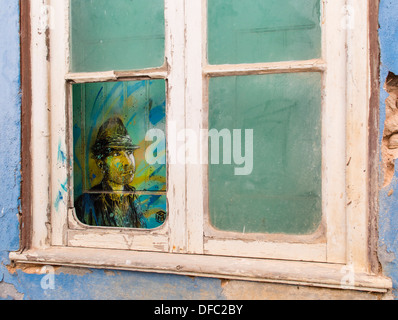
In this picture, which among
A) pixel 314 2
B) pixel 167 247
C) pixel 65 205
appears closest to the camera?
pixel 314 2

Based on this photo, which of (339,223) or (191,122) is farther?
(191,122)

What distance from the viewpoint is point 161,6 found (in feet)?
5.49

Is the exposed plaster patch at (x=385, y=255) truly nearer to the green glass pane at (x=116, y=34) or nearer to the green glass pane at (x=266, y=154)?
the green glass pane at (x=266, y=154)

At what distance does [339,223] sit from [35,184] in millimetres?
1465

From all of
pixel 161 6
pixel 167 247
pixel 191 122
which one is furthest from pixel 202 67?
pixel 167 247

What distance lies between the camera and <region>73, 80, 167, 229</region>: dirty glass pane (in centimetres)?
256

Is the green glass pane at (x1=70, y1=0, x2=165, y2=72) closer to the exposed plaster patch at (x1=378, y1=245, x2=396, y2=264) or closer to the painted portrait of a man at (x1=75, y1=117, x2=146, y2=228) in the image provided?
the painted portrait of a man at (x1=75, y1=117, x2=146, y2=228)

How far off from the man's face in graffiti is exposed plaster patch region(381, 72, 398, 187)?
178cm

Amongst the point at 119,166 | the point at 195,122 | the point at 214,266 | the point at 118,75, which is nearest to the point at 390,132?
the point at 195,122

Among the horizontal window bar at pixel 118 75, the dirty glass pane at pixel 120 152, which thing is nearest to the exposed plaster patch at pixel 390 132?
the horizontal window bar at pixel 118 75

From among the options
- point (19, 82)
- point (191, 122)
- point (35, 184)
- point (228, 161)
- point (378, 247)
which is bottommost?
point (378, 247)

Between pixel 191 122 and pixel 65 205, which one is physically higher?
pixel 191 122

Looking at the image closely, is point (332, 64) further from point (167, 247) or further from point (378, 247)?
point (167, 247)

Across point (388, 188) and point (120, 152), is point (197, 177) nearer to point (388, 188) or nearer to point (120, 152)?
point (388, 188)
